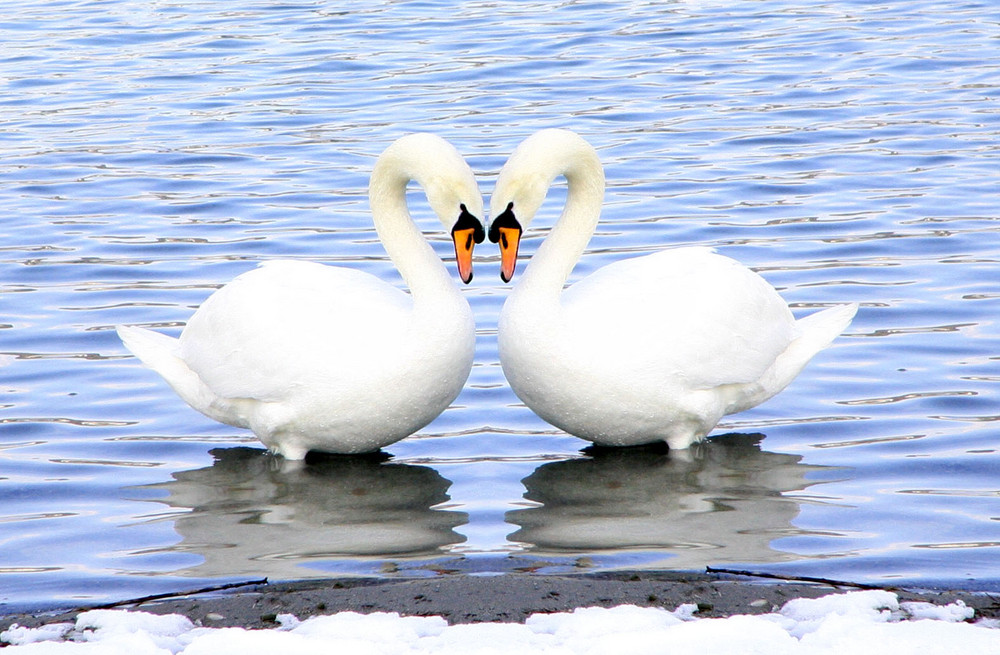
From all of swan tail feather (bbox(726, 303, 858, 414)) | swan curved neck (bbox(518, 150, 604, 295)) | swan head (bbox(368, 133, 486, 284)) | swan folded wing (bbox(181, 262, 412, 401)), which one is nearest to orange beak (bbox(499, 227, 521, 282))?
swan head (bbox(368, 133, 486, 284))

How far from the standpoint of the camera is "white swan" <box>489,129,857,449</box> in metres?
6.45

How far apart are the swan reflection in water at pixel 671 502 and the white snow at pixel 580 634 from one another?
868 millimetres

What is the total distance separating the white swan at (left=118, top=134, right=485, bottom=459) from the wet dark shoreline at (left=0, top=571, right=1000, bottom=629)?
139cm

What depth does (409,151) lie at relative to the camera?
662cm

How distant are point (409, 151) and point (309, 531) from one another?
1611 millimetres

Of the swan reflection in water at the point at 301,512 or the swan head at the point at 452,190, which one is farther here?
the swan head at the point at 452,190

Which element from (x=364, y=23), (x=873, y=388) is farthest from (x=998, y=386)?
(x=364, y=23)

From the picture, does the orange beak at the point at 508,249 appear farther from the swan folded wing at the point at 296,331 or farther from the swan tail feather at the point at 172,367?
the swan tail feather at the point at 172,367

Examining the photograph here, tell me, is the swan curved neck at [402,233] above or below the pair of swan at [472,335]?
above

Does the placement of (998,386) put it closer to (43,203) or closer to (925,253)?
(925,253)

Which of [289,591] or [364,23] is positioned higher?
[364,23]

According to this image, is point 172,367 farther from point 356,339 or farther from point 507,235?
point 507,235

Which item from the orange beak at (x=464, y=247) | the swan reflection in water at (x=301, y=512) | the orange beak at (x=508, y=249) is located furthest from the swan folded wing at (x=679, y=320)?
the swan reflection in water at (x=301, y=512)

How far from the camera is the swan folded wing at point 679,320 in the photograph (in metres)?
6.47
